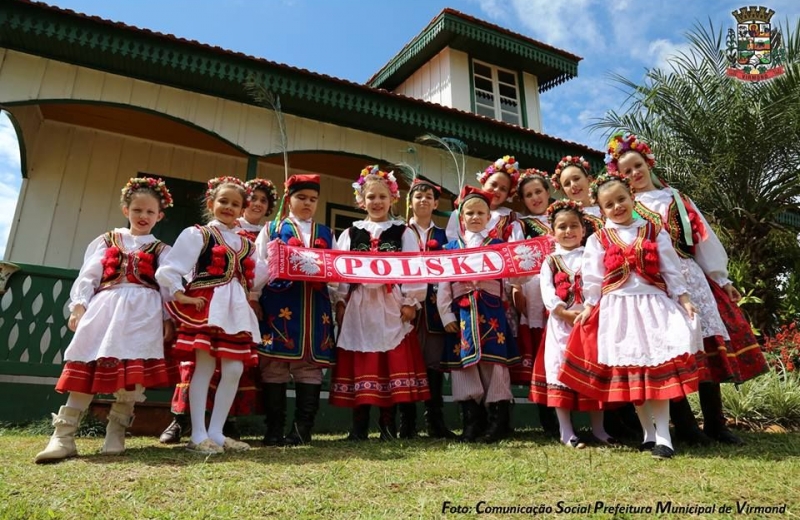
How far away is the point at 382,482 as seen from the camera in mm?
2453

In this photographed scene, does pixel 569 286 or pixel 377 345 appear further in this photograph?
pixel 377 345

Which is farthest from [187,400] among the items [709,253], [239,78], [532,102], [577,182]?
[532,102]

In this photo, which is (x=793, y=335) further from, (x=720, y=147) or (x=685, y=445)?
(x=685, y=445)

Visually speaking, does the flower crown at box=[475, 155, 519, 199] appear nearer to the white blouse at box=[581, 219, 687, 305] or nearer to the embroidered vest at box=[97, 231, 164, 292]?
the white blouse at box=[581, 219, 687, 305]

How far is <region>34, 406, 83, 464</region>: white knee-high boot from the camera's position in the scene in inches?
118

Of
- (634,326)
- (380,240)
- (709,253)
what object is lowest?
(634,326)

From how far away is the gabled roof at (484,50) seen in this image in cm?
1138

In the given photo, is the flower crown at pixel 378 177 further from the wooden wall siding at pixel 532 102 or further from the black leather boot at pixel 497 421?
the wooden wall siding at pixel 532 102

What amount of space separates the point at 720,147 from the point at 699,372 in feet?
20.3

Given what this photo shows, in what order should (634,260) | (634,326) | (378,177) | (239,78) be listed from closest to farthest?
(634,326), (634,260), (378,177), (239,78)

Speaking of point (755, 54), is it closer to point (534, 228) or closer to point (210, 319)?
point (534, 228)

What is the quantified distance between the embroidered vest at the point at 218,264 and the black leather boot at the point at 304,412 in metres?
0.90

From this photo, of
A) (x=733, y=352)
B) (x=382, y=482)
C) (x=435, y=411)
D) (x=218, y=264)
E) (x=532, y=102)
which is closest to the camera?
(x=382, y=482)

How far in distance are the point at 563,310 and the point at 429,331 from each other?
1148 millimetres
